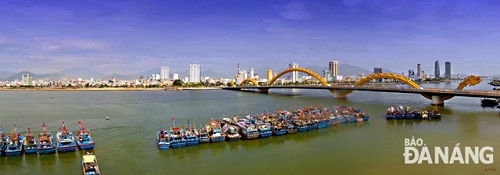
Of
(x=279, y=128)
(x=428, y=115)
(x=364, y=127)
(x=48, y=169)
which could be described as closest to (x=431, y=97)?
(x=428, y=115)

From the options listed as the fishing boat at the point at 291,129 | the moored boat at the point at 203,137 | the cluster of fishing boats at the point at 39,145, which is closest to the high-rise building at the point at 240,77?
the fishing boat at the point at 291,129

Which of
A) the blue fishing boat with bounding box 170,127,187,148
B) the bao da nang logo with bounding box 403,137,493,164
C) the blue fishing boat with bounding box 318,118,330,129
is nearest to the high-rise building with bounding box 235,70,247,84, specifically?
the blue fishing boat with bounding box 318,118,330,129

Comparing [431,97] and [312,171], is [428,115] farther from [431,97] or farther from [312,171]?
[312,171]

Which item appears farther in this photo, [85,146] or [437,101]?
[437,101]

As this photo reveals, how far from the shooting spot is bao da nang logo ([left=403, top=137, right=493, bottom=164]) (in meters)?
12.3

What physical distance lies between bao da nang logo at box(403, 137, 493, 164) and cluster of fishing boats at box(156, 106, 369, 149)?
5.29m

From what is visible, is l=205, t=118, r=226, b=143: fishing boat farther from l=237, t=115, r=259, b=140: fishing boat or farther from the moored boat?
l=237, t=115, r=259, b=140: fishing boat

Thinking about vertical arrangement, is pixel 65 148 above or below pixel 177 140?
below

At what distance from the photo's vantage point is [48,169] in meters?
11.9

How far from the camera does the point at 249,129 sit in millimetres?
16312

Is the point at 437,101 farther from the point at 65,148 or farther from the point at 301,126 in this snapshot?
the point at 65,148

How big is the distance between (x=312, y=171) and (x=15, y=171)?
9.83 metres

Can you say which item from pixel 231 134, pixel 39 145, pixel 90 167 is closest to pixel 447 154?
pixel 231 134

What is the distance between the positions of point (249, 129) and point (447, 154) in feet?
26.6
